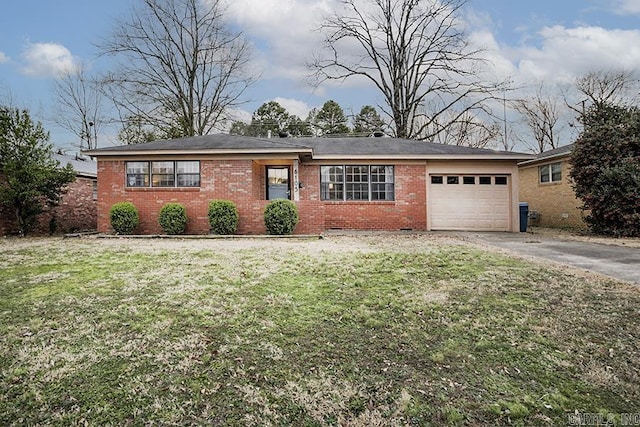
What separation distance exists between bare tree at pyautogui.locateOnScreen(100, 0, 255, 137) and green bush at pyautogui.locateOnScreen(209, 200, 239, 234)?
14271 mm

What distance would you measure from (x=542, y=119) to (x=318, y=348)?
116 feet

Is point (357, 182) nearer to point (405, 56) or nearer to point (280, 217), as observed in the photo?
point (280, 217)

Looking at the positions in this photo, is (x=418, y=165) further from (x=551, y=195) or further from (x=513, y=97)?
(x=513, y=97)

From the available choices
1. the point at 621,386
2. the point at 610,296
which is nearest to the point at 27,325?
the point at 621,386

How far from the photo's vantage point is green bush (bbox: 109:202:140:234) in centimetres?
1180

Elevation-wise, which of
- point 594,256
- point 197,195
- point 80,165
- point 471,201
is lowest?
point 594,256

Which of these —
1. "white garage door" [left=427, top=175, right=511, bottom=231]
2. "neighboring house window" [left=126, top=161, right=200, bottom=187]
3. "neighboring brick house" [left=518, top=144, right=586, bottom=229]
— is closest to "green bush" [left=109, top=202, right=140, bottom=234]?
"neighboring house window" [left=126, top=161, right=200, bottom=187]

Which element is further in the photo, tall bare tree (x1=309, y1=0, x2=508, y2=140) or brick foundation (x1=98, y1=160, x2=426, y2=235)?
tall bare tree (x1=309, y1=0, x2=508, y2=140)

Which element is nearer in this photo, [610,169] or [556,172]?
[610,169]

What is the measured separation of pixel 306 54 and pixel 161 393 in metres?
26.0

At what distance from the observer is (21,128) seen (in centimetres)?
1227

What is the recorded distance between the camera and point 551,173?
16.7 metres

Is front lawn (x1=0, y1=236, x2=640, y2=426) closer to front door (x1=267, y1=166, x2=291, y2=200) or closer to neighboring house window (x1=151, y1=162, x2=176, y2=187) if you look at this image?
neighboring house window (x1=151, y1=162, x2=176, y2=187)

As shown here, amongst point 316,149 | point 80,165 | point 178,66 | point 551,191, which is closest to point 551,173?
point 551,191
